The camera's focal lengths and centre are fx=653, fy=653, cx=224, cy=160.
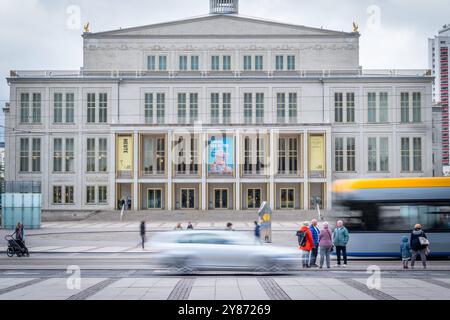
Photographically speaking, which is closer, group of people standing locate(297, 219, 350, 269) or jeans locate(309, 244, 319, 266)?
group of people standing locate(297, 219, 350, 269)

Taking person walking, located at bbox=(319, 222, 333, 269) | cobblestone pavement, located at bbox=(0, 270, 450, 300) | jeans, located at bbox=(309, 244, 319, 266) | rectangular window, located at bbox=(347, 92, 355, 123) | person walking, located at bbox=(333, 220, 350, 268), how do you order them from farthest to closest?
rectangular window, located at bbox=(347, 92, 355, 123) < person walking, located at bbox=(333, 220, 350, 268) < jeans, located at bbox=(309, 244, 319, 266) < person walking, located at bbox=(319, 222, 333, 269) < cobblestone pavement, located at bbox=(0, 270, 450, 300)

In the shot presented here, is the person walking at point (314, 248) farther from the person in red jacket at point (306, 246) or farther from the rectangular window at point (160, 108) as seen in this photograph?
the rectangular window at point (160, 108)

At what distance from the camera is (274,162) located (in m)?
72.2

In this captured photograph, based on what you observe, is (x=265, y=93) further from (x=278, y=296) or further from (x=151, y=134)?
(x=278, y=296)

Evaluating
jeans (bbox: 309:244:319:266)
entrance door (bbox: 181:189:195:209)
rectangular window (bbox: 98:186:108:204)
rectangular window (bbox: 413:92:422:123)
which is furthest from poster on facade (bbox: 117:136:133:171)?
jeans (bbox: 309:244:319:266)

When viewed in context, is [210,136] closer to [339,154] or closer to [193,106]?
[193,106]

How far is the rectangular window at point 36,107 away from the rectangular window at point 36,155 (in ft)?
7.44

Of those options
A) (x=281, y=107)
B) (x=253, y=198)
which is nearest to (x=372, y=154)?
(x=281, y=107)

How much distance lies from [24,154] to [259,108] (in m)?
27.1

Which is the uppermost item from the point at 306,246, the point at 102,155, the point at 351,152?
the point at 351,152

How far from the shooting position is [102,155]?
73.9 m

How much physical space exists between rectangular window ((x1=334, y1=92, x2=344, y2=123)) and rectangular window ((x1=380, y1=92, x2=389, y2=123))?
4.36 m

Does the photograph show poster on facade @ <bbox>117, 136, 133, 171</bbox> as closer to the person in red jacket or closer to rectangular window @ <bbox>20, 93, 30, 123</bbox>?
rectangular window @ <bbox>20, 93, 30, 123</bbox>

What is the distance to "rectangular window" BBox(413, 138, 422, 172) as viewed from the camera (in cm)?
7281
